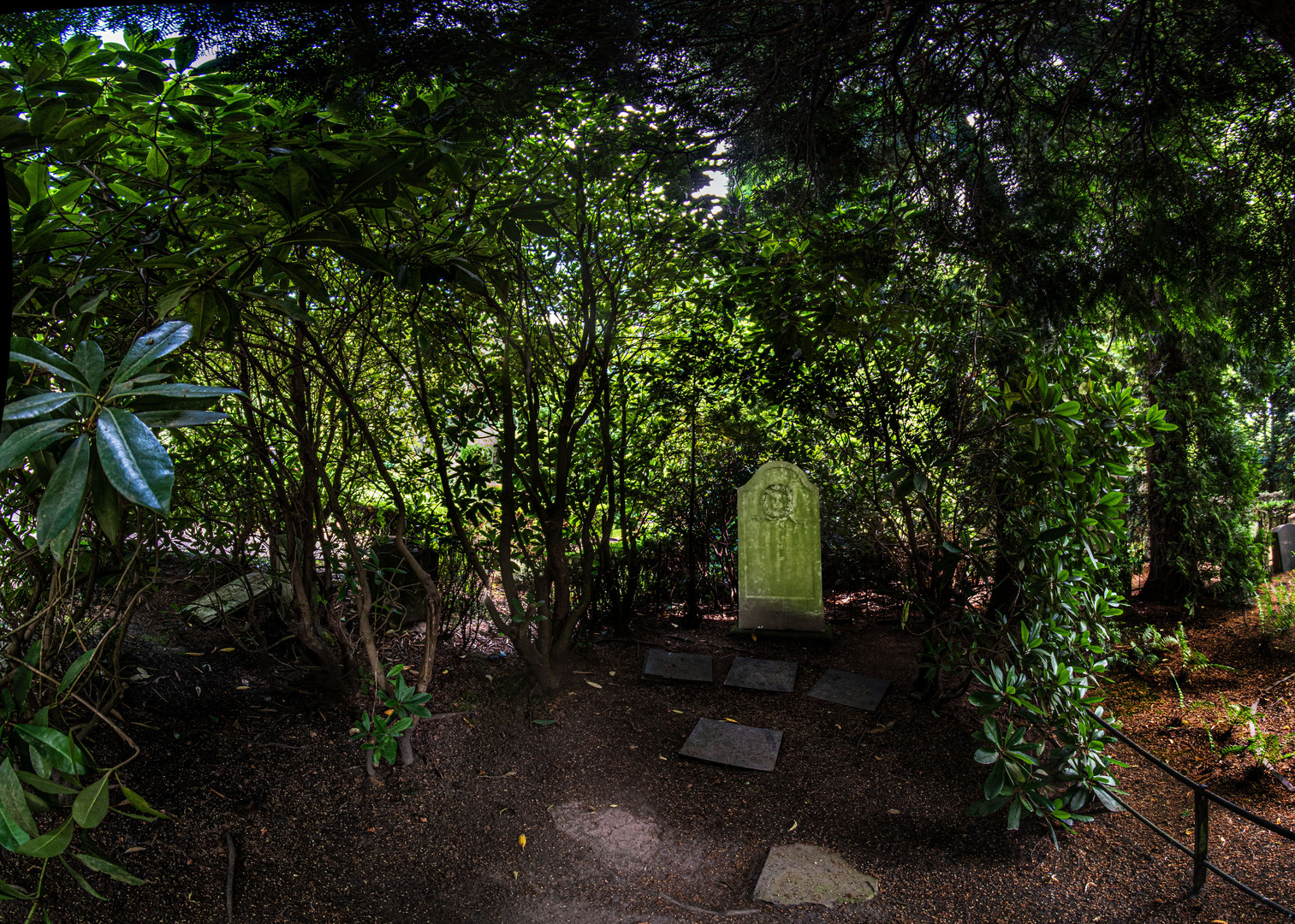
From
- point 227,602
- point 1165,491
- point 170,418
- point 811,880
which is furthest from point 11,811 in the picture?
point 1165,491

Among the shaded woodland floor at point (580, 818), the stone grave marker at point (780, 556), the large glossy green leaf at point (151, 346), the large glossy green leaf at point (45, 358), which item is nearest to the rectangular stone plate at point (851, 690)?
the shaded woodland floor at point (580, 818)

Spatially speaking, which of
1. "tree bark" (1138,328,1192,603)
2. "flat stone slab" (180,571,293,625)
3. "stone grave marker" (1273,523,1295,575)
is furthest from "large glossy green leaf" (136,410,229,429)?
"stone grave marker" (1273,523,1295,575)

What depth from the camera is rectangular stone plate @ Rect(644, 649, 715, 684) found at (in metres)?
4.37

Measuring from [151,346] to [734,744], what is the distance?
3.38m

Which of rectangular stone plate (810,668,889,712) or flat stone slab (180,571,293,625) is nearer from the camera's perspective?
flat stone slab (180,571,293,625)

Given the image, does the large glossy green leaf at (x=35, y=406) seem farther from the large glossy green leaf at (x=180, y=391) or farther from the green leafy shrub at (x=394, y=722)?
the green leafy shrub at (x=394, y=722)

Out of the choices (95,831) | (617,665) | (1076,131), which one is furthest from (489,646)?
(1076,131)

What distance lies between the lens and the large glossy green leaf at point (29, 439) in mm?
721

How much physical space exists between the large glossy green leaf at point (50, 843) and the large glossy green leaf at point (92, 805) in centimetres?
3

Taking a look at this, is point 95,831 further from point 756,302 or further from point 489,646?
point 756,302

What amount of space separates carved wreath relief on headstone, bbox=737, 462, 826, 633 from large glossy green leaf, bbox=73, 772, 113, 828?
4243 mm

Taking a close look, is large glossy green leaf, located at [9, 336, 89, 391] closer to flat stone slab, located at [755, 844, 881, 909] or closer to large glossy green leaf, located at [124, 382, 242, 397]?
large glossy green leaf, located at [124, 382, 242, 397]

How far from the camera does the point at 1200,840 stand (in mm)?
2549

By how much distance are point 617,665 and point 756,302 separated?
99.3 inches
